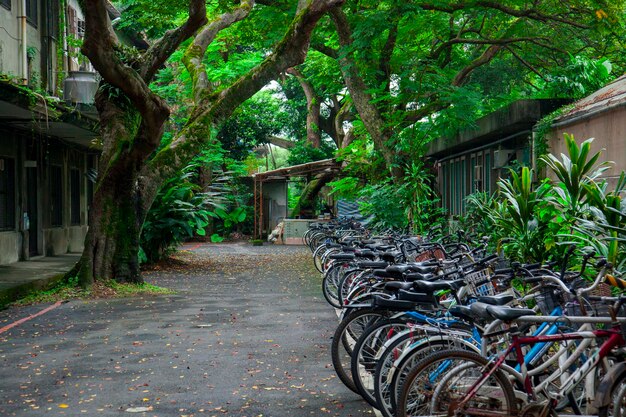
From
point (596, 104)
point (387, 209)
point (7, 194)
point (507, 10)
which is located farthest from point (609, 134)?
point (7, 194)

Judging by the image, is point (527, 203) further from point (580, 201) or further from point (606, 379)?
point (606, 379)

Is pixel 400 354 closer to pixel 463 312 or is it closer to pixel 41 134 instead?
pixel 463 312

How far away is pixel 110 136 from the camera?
14078 mm

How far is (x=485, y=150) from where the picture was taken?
717 inches

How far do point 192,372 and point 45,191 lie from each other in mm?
15105

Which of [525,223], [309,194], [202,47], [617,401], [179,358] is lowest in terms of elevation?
[179,358]

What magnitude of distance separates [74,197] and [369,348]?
2070cm

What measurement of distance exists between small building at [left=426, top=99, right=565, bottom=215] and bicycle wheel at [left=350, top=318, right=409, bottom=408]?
8.72 metres

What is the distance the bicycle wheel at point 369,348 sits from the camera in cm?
573

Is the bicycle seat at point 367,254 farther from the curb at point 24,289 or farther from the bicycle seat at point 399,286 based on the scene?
the curb at point 24,289

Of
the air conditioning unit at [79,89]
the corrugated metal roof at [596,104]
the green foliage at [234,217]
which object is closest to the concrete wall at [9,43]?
the air conditioning unit at [79,89]

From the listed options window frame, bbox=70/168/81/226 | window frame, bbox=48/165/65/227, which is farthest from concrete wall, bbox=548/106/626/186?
window frame, bbox=70/168/81/226

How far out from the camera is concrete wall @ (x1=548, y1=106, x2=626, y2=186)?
10.5m

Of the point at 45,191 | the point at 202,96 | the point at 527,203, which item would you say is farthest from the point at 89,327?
the point at 45,191
